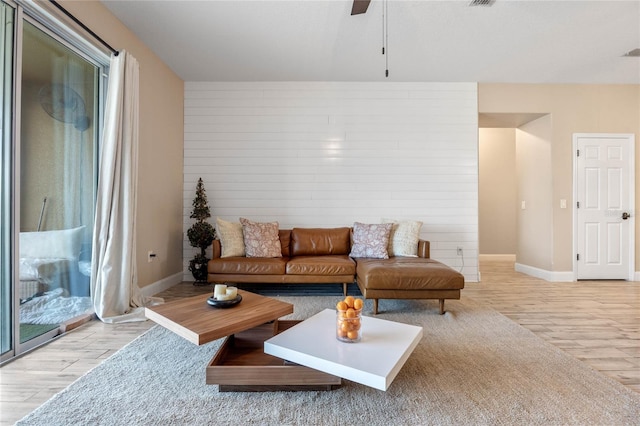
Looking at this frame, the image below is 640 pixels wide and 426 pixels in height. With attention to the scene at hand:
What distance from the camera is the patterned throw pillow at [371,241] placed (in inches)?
147

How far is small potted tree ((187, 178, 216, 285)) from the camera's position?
13.5ft

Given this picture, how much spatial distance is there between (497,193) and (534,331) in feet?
15.4

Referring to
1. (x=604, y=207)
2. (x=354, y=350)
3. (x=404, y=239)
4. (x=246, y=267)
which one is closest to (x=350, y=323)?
(x=354, y=350)

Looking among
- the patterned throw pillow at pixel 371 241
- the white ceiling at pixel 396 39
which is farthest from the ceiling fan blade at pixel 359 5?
the patterned throw pillow at pixel 371 241

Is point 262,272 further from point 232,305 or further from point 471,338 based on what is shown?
point 471,338

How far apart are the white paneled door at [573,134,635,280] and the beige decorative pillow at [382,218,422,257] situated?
2704 millimetres

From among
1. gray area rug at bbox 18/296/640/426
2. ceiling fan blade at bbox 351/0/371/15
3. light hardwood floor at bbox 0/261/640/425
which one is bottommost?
light hardwood floor at bbox 0/261/640/425

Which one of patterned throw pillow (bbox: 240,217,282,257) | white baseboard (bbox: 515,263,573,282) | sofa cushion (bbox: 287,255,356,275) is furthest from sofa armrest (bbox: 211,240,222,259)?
white baseboard (bbox: 515,263,573,282)

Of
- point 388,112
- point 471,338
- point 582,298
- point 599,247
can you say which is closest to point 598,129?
point 599,247

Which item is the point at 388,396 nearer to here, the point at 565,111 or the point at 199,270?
the point at 199,270

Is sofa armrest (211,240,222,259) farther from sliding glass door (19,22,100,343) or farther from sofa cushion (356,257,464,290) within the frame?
sofa cushion (356,257,464,290)

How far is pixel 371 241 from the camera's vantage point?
3816 millimetres

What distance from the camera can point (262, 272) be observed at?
355 centimetres

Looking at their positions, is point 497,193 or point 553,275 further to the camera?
point 497,193
